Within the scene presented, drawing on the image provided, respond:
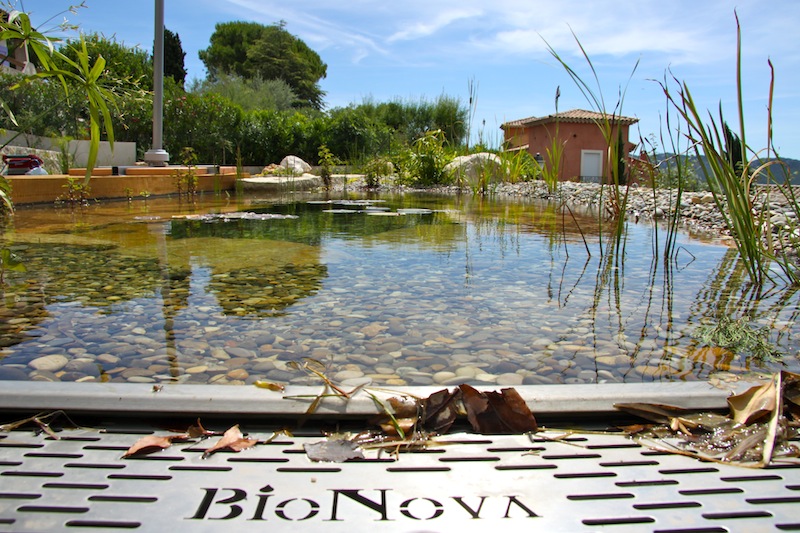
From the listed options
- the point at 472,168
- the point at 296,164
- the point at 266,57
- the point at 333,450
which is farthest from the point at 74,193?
the point at 266,57

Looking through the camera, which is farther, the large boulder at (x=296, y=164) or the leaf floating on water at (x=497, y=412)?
the large boulder at (x=296, y=164)

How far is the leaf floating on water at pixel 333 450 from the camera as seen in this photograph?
1084 millimetres

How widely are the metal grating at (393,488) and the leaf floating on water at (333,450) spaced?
19mm

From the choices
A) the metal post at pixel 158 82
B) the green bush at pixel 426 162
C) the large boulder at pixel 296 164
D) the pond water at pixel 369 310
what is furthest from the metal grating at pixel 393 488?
the large boulder at pixel 296 164

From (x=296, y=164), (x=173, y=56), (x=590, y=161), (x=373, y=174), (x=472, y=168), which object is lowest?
(x=373, y=174)

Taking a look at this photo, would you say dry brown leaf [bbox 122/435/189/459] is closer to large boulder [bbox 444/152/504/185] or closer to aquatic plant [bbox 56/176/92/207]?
aquatic plant [bbox 56/176/92/207]

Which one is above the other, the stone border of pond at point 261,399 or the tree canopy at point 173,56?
the tree canopy at point 173,56

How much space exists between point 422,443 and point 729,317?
1.67 meters

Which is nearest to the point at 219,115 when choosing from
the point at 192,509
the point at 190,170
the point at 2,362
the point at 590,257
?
the point at 190,170

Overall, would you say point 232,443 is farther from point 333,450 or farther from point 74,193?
point 74,193

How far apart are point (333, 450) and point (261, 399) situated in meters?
0.23

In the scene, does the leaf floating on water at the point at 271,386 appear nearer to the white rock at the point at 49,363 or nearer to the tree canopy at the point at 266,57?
the white rock at the point at 49,363

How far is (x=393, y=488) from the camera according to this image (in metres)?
0.98

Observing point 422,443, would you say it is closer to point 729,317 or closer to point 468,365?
point 468,365
